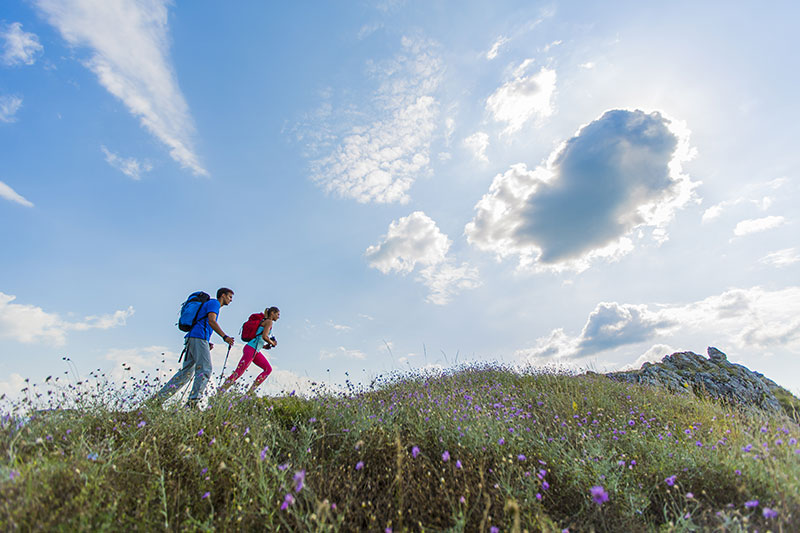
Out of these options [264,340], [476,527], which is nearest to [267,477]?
[476,527]

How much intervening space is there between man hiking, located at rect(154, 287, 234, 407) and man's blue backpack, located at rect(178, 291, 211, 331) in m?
0.07

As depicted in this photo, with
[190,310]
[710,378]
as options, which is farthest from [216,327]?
[710,378]

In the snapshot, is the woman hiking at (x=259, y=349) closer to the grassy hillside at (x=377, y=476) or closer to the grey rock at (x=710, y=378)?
the grassy hillside at (x=377, y=476)

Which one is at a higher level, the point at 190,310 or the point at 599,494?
the point at 190,310

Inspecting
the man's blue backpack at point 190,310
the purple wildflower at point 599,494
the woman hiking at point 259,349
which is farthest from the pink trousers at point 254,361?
the purple wildflower at point 599,494

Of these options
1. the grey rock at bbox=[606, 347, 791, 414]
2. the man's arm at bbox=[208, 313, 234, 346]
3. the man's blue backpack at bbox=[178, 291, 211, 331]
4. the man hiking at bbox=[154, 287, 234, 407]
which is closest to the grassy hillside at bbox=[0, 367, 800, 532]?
the man hiking at bbox=[154, 287, 234, 407]

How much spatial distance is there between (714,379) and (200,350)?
12.9 m

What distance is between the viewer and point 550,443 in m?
4.69

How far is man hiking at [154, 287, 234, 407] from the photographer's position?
6355 millimetres

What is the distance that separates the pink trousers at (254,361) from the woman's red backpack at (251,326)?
0.59 ft

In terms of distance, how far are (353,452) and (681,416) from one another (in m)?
5.13

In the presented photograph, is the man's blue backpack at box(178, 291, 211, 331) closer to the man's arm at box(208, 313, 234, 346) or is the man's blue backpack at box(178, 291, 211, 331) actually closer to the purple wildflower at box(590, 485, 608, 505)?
the man's arm at box(208, 313, 234, 346)

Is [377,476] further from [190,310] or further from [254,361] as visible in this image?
[254,361]

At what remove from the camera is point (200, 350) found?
21.8 feet
